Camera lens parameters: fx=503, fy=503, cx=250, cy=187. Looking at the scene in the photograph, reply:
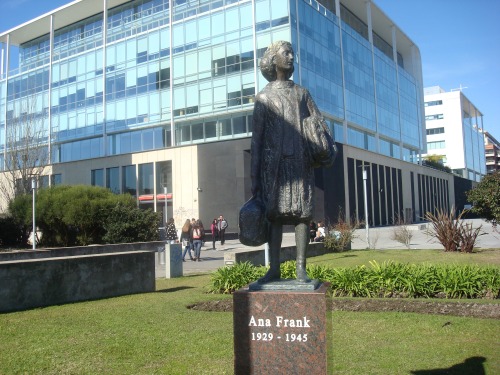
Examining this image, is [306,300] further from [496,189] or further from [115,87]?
[115,87]

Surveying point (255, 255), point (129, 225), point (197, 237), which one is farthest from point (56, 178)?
point (255, 255)

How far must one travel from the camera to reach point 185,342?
6.55 metres

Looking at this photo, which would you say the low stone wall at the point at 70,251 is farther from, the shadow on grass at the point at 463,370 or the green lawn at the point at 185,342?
the shadow on grass at the point at 463,370

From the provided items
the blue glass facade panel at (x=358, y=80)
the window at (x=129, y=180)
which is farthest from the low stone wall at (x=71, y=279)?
the blue glass facade panel at (x=358, y=80)

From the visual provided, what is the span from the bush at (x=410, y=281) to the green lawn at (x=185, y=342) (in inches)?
55.9

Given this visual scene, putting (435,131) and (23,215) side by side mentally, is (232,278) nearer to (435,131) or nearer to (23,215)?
(23,215)

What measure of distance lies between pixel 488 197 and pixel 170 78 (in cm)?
2554

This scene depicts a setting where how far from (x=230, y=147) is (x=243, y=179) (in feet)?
7.93

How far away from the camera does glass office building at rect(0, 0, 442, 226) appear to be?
34906 millimetres

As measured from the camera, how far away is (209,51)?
36188 millimetres

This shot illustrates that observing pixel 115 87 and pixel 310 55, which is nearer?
pixel 310 55

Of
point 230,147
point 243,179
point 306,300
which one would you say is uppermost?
point 230,147

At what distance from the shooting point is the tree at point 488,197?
18.7 metres

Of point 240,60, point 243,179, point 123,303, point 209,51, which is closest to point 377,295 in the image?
point 123,303
